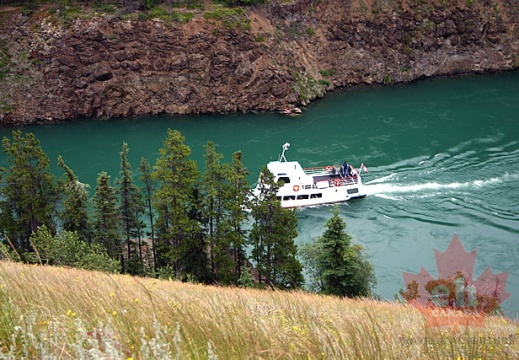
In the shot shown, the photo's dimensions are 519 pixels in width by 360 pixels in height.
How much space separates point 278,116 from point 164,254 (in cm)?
3301

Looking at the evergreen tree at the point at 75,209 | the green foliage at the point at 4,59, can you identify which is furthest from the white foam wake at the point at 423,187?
the green foliage at the point at 4,59

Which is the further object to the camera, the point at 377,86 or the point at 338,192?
the point at 377,86

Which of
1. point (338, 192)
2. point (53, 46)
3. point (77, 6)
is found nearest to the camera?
point (338, 192)

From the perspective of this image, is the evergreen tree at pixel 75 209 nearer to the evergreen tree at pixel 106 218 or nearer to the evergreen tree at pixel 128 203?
the evergreen tree at pixel 106 218

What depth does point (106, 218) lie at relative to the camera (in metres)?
29.8

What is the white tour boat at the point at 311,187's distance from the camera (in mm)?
41312

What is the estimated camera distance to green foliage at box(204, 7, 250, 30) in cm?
6103

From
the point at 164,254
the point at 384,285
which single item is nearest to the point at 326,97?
the point at 384,285

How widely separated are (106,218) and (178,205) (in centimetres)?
453

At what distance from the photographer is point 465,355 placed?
750 cm

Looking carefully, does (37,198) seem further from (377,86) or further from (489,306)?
(377,86)

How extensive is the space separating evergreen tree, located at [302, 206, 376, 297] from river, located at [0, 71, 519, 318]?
3984 mm

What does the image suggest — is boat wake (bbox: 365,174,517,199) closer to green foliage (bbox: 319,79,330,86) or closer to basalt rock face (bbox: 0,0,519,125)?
basalt rock face (bbox: 0,0,519,125)

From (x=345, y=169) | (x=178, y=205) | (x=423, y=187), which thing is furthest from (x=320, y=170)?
(x=178, y=205)
